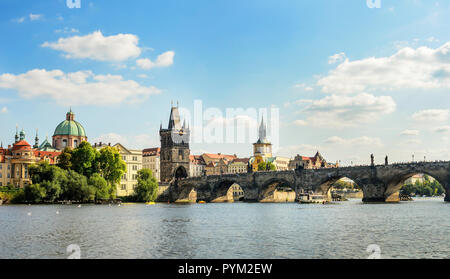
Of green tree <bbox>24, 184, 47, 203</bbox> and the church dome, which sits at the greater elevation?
the church dome

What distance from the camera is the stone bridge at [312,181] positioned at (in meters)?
83.3

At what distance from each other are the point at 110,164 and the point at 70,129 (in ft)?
160

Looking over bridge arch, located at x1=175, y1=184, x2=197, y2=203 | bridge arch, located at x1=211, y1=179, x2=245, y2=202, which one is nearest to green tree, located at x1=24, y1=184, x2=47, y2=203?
bridge arch, located at x1=211, y1=179, x2=245, y2=202

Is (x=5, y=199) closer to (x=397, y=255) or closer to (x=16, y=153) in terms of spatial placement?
(x=16, y=153)

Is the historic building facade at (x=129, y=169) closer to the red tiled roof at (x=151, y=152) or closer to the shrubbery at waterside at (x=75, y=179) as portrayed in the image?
the shrubbery at waterside at (x=75, y=179)

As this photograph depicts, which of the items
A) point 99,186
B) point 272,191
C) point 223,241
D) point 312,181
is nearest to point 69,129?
point 99,186

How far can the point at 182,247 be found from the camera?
90.1 feet

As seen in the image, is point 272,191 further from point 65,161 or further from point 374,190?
point 65,161

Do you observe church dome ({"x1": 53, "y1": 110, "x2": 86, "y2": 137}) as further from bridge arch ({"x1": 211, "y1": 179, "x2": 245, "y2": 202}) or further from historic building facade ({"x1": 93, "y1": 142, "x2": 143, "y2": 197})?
bridge arch ({"x1": 211, "y1": 179, "x2": 245, "y2": 202})

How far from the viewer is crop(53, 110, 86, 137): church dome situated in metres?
137

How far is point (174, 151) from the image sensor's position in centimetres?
14700

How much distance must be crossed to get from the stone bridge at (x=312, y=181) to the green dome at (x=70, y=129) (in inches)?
1276

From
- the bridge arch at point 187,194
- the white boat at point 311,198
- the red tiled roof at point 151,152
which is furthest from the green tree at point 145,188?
the red tiled roof at point 151,152

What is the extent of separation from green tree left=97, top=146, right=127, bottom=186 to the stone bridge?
35.7 meters
